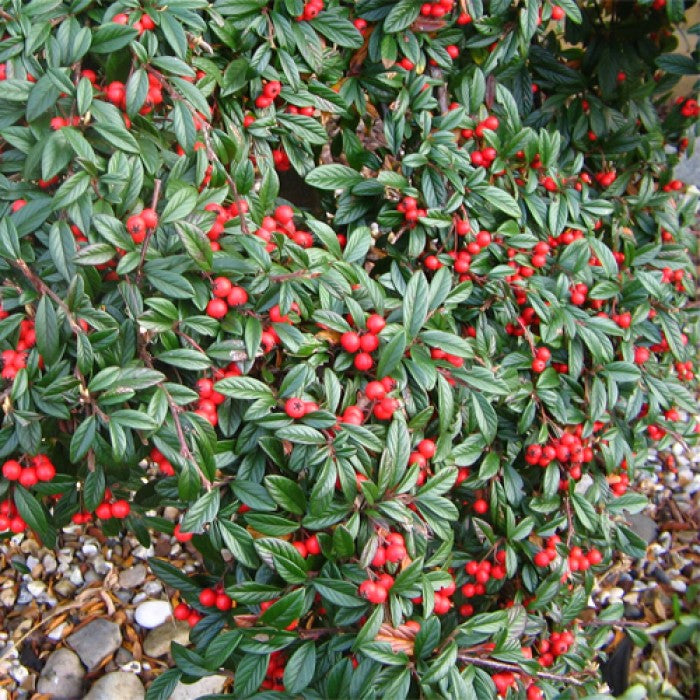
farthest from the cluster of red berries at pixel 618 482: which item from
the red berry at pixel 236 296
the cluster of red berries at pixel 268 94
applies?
the cluster of red berries at pixel 268 94

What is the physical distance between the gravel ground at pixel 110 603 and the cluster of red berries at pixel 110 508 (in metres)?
0.64

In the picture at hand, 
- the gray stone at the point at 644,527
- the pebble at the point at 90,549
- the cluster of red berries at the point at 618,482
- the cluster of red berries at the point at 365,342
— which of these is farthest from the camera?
the gray stone at the point at 644,527

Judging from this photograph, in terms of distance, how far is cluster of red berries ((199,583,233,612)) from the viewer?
5.05 feet

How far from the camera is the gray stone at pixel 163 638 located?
239cm

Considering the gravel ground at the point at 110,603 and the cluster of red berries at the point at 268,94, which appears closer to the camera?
the cluster of red berries at the point at 268,94

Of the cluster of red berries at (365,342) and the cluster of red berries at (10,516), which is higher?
the cluster of red berries at (365,342)

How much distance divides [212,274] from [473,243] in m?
0.72

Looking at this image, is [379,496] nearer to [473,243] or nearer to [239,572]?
[239,572]

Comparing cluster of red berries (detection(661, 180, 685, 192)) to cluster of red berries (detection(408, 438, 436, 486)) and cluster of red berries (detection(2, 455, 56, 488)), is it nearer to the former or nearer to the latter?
cluster of red berries (detection(408, 438, 436, 486))

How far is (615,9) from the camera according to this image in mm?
2371

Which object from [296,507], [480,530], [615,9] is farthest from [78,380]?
[615,9]

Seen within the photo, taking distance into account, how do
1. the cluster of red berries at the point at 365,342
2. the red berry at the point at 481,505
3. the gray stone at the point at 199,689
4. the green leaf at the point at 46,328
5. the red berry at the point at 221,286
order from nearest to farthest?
the green leaf at the point at 46,328
the red berry at the point at 221,286
the cluster of red berries at the point at 365,342
the red berry at the point at 481,505
the gray stone at the point at 199,689

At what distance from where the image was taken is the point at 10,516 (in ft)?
4.70

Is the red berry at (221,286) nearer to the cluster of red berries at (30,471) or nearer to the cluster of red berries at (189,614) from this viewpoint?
the cluster of red berries at (30,471)
